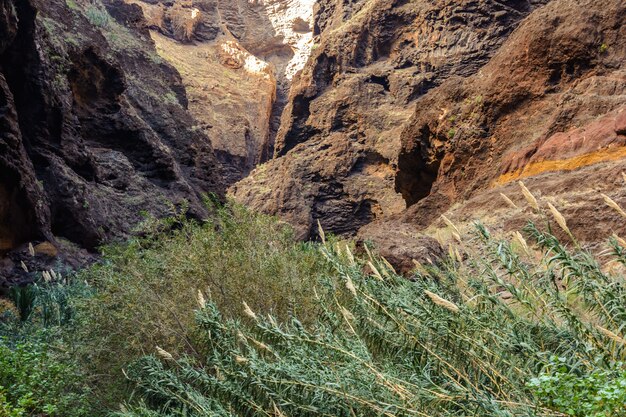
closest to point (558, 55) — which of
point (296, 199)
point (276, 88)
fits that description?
point (296, 199)

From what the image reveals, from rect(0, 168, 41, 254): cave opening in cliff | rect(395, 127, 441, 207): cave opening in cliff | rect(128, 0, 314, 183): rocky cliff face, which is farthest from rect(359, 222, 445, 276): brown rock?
rect(128, 0, 314, 183): rocky cliff face

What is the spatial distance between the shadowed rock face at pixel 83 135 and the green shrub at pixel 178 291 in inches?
271

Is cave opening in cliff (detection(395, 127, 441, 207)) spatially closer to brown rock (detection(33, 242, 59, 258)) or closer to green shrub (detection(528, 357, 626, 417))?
brown rock (detection(33, 242, 59, 258))

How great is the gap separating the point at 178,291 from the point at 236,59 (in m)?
55.6

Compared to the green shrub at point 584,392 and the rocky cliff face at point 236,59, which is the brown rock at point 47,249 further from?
the rocky cliff face at point 236,59

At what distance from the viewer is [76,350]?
21.6 feet

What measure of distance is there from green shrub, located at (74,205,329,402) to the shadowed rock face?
271 inches

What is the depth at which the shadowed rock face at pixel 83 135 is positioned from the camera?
13633 millimetres

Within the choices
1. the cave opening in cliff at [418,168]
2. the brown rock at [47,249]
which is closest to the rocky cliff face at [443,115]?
the cave opening in cliff at [418,168]

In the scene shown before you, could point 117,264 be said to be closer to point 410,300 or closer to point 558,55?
point 410,300

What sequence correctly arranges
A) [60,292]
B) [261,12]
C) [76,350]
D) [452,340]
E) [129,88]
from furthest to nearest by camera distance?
[261,12], [129,88], [60,292], [76,350], [452,340]

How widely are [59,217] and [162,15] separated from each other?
5007 centimetres

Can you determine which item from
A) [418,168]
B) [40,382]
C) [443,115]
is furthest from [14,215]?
[418,168]

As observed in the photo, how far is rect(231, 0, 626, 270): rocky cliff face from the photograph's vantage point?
12.5 m
